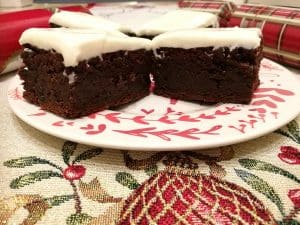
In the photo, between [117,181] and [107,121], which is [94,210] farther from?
[107,121]

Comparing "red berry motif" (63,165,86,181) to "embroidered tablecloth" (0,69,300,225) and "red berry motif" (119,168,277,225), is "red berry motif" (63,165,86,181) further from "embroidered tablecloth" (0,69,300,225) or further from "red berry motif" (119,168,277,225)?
"red berry motif" (119,168,277,225)

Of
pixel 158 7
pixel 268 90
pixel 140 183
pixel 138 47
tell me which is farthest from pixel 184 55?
pixel 158 7

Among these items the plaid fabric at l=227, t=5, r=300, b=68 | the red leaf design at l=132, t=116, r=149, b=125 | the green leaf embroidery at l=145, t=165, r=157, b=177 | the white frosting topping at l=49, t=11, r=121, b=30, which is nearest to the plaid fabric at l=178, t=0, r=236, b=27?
the plaid fabric at l=227, t=5, r=300, b=68

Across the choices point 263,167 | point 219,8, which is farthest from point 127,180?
point 219,8

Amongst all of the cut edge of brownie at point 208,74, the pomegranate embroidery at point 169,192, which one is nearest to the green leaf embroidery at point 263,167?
the pomegranate embroidery at point 169,192

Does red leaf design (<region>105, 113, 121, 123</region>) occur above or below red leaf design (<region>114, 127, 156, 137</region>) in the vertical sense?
below
